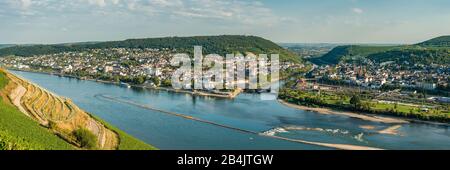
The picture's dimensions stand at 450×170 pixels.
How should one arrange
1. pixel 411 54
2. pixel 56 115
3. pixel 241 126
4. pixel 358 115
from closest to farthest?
1. pixel 56 115
2. pixel 241 126
3. pixel 358 115
4. pixel 411 54

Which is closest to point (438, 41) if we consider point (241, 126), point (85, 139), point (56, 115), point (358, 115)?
point (358, 115)

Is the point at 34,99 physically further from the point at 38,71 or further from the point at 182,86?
the point at 38,71

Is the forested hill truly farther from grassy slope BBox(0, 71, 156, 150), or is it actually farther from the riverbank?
grassy slope BBox(0, 71, 156, 150)

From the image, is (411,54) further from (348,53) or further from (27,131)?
(27,131)

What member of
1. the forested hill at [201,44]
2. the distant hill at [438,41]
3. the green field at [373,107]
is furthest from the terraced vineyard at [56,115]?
the distant hill at [438,41]

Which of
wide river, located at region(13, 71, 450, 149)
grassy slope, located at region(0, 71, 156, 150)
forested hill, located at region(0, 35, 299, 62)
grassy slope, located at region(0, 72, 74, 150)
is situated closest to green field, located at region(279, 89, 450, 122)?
wide river, located at region(13, 71, 450, 149)
